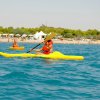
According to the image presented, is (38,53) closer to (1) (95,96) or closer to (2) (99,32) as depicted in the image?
(1) (95,96)

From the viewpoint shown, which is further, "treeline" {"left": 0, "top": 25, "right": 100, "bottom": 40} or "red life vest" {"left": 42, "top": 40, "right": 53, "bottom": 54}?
"treeline" {"left": 0, "top": 25, "right": 100, "bottom": 40}

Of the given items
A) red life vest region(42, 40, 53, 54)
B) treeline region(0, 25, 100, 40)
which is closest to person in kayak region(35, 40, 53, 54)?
red life vest region(42, 40, 53, 54)

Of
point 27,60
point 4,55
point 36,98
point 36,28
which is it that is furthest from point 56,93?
point 36,28

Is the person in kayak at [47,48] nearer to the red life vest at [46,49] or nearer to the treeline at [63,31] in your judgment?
the red life vest at [46,49]

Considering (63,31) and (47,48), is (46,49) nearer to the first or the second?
(47,48)

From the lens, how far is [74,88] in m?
11.3

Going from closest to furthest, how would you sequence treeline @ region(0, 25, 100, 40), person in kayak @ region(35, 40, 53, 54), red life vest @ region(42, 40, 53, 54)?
person in kayak @ region(35, 40, 53, 54) → red life vest @ region(42, 40, 53, 54) → treeline @ region(0, 25, 100, 40)

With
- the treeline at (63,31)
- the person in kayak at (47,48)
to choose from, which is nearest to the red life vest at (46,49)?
the person in kayak at (47,48)

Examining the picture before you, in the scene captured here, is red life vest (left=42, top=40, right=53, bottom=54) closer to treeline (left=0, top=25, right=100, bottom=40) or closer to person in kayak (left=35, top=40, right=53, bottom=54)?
person in kayak (left=35, top=40, right=53, bottom=54)

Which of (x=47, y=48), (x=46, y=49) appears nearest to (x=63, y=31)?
(x=46, y=49)

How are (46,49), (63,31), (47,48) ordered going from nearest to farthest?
(47,48) < (46,49) < (63,31)

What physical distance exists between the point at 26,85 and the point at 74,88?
5.51 feet

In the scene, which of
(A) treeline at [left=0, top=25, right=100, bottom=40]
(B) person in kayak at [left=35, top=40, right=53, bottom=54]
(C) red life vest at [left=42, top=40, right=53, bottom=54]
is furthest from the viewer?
(A) treeline at [left=0, top=25, right=100, bottom=40]

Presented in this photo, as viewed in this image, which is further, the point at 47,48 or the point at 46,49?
the point at 46,49
